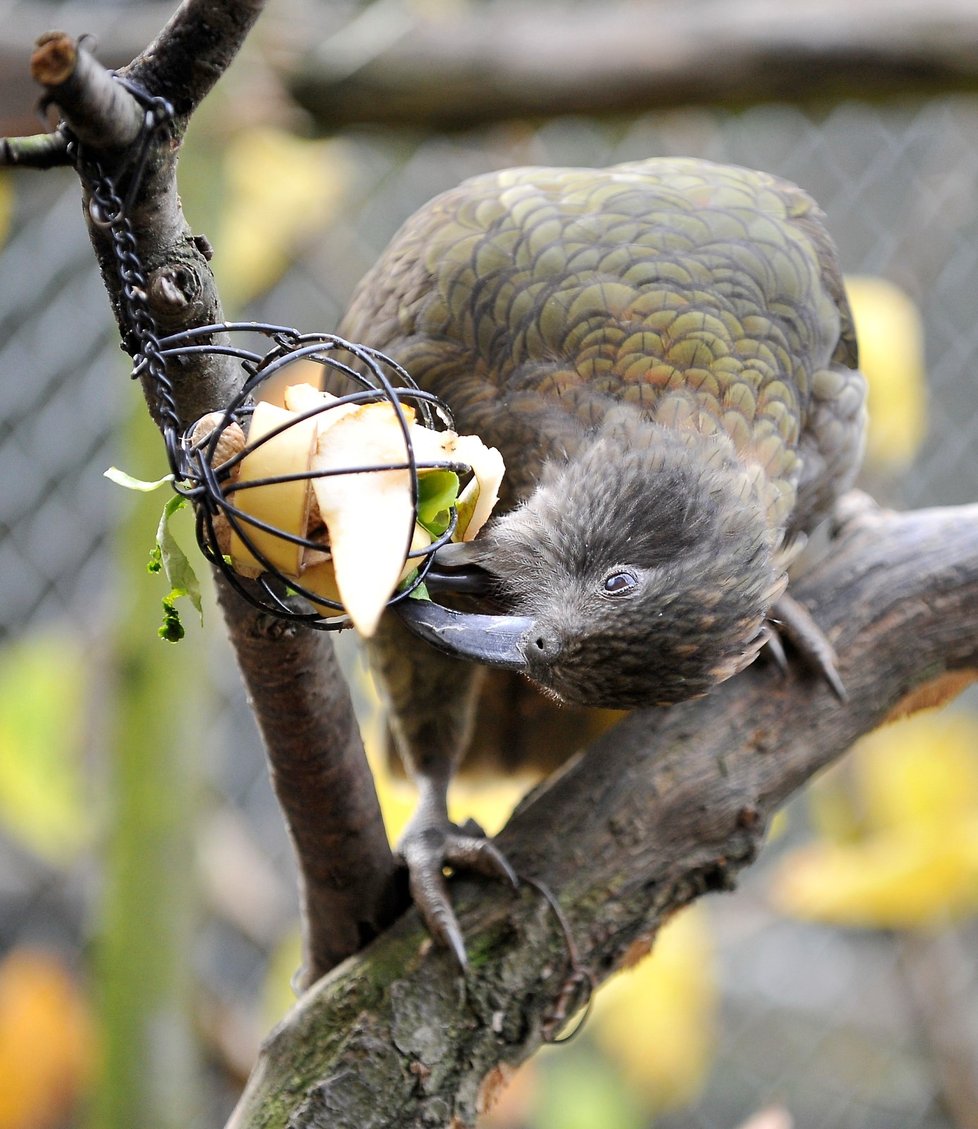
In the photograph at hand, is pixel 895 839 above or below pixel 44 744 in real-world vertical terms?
below

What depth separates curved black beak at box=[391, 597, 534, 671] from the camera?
1265mm

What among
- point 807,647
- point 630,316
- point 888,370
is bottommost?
point 888,370

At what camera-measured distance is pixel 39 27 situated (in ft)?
9.24

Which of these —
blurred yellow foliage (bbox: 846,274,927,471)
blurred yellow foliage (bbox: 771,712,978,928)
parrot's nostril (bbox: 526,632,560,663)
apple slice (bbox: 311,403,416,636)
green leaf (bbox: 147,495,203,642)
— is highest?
apple slice (bbox: 311,403,416,636)

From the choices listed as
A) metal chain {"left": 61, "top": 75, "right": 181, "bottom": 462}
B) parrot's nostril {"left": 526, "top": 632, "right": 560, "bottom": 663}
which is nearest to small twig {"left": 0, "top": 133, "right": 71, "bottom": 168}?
metal chain {"left": 61, "top": 75, "right": 181, "bottom": 462}

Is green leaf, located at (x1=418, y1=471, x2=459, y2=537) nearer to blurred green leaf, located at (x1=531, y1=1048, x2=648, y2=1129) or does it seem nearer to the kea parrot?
the kea parrot

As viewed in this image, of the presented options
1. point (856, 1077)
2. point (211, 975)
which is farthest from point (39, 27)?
point (856, 1077)

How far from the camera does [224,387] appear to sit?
1154 millimetres

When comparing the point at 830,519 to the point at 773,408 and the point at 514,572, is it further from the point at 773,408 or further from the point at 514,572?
the point at 514,572

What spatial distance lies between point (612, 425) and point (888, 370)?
172 centimetres

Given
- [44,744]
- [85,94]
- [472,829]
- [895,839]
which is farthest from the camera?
[895,839]

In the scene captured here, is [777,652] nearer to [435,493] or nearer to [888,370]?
[435,493]

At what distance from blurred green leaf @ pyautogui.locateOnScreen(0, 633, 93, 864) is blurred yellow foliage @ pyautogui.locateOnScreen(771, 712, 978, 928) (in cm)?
200

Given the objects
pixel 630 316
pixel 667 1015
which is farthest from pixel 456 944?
pixel 667 1015
